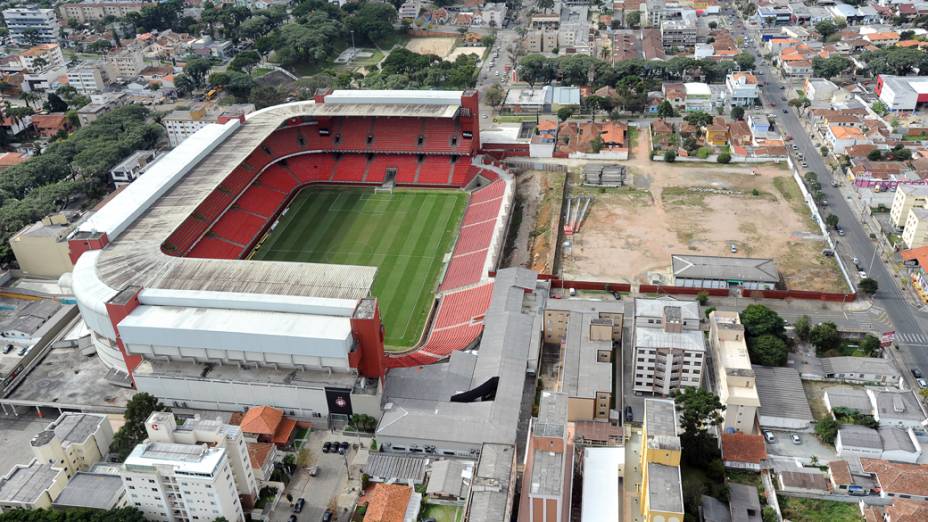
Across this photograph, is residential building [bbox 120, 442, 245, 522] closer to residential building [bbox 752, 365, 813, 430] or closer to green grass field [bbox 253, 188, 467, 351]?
green grass field [bbox 253, 188, 467, 351]

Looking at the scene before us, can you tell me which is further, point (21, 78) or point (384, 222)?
point (21, 78)

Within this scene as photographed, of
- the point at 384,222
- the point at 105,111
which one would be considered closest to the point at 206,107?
the point at 105,111

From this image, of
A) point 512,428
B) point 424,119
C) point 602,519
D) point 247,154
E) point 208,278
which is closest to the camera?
point 602,519

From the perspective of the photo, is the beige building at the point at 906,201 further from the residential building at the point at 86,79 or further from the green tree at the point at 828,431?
the residential building at the point at 86,79

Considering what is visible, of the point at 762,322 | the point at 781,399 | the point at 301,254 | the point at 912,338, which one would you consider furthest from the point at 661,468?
the point at 301,254

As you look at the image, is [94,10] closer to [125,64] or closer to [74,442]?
[125,64]

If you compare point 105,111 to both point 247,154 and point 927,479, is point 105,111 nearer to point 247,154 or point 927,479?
point 247,154

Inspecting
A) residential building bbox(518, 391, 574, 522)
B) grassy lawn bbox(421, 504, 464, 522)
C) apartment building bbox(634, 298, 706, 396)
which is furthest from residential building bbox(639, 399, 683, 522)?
grassy lawn bbox(421, 504, 464, 522)

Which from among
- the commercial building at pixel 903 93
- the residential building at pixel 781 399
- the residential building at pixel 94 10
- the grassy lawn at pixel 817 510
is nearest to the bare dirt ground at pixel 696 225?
the residential building at pixel 781 399
